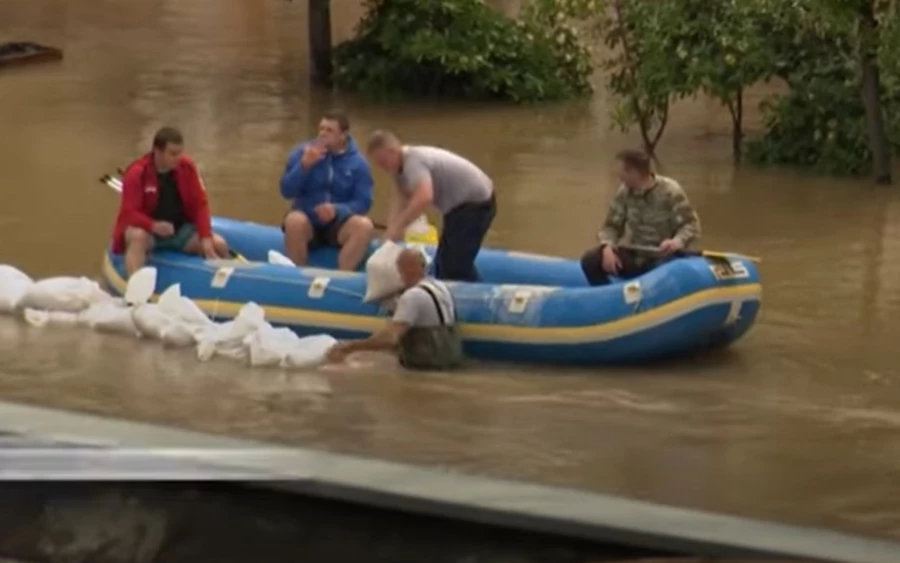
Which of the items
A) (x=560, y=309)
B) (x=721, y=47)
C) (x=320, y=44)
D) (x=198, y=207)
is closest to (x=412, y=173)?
(x=560, y=309)

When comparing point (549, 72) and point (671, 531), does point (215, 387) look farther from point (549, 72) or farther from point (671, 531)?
point (549, 72)

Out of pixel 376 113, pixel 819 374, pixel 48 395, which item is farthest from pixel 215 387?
pixel 376 113

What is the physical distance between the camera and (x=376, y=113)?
67.5 ft

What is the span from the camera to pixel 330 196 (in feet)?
36.7

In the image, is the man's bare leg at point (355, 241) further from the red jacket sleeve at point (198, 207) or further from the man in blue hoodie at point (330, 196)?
the red jacket sleeve at point (198, 207)

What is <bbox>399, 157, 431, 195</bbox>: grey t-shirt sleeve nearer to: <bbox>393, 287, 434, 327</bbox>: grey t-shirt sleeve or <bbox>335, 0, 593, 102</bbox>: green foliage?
<bbox>393, 287, 434, 327</bbox>: grey t-shirt sleeve

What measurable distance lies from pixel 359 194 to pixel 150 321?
5.10ft

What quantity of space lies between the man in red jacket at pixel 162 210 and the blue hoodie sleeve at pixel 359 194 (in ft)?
2.51

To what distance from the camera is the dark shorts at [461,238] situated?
34.2ft

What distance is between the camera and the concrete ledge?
4.16m

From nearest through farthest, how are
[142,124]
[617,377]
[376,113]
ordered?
[617,377] → [142,124] → [376,113]

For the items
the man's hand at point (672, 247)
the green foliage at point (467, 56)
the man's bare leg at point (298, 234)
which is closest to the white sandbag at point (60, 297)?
the man's bare leg at point (298, 234)

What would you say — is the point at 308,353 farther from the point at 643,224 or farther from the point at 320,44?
the point at 320,44

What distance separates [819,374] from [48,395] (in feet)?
12.8
